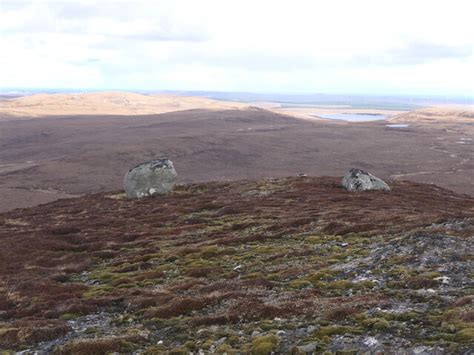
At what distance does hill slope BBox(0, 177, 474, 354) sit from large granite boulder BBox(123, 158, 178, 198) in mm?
19198

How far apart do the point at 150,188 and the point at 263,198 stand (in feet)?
55.6

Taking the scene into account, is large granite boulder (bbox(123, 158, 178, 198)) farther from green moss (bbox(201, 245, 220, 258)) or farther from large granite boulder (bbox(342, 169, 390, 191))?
green moss (bbox(201, 245, 220, 258))

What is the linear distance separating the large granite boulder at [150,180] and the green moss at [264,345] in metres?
48.1

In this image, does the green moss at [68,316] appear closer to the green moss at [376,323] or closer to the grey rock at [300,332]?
the grey rock at [300,332]

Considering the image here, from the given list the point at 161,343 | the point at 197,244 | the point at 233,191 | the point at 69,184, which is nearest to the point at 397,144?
the point at 69,184

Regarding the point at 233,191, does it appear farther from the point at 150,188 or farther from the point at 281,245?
the point at 281,245

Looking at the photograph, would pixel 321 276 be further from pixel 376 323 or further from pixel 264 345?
pixel 264 345

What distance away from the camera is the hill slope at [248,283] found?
1428 centimetres

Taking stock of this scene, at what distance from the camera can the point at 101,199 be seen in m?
61.3

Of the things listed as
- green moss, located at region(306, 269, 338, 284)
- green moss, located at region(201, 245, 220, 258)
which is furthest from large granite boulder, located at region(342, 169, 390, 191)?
green moss, located at region(306, 269, 338, 284)

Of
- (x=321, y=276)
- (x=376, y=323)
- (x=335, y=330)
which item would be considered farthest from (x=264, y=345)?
(x=321, y=276)

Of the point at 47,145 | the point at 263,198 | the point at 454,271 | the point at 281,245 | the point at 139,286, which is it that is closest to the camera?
the point at 454,271

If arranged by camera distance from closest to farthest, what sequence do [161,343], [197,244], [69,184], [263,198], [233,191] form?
[161,343] < [197,244] < [263,198] < [233,191] < [69,184]

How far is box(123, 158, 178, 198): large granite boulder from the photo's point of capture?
6078 cm
